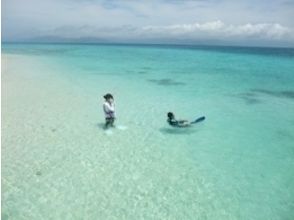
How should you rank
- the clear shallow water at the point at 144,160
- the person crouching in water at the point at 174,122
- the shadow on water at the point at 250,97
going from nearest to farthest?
the clear shallow water at the point at 144,160, the person crouching in water at the point at 174,122, the shadow on water at the point at 250,97

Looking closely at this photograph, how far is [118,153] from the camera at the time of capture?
30.8 ft

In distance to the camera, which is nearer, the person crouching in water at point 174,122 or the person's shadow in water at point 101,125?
the person crouching in water at point 174,122

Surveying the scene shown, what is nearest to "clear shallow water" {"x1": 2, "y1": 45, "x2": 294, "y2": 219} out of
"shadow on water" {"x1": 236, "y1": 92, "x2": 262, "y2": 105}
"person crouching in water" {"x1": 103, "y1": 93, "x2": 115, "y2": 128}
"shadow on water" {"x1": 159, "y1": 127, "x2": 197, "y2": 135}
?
"shadow on water" {"x1": 159, "y1": 127, "x2": 197, "y2": 135}

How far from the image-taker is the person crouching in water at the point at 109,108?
419 inches

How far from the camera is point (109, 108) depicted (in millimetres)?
10781

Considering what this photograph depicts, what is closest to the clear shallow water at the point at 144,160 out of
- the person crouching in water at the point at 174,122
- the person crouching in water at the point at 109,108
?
the person crouching in water at the point at 174,122

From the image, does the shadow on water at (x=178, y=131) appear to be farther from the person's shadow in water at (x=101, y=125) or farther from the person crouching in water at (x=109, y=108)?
the person's shadow in water at (x=101, y=125)

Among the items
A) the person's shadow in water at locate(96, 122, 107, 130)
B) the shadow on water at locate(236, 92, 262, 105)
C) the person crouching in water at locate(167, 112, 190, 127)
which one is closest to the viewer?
the person crouching in water at locate(167, 112, 190, 127)

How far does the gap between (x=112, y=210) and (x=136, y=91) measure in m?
12.8

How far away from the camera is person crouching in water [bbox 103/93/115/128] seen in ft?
34.9

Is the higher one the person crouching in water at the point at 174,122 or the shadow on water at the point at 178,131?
the person crouching in water at the point at 174,122

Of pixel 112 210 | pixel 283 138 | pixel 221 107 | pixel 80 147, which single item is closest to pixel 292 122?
pixel 283 138

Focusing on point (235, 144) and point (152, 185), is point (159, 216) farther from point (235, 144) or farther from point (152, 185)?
→ point (235, 144)

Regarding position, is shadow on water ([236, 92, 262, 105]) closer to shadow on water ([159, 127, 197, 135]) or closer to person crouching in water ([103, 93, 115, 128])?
shadow on water ([159, 127, 197, 135])
